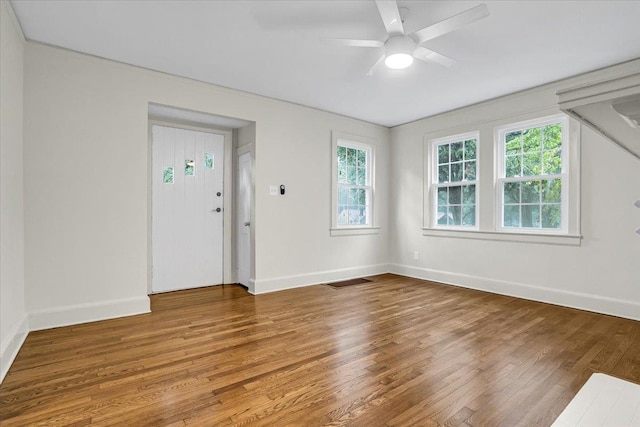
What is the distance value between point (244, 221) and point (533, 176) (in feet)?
12.4

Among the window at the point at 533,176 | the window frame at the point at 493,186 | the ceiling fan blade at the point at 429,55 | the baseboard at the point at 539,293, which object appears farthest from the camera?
the window at the point at 533,176

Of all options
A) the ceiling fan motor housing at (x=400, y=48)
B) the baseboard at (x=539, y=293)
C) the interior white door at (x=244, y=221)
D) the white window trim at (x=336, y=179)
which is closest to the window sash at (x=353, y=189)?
the white window trim at (x=336, y=179)

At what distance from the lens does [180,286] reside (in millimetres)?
4262

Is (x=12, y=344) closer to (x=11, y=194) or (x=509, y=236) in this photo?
(x=11, y=194)

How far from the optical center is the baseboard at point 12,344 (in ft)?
6.67

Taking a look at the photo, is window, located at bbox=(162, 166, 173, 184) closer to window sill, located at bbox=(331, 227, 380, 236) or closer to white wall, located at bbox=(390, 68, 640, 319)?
window sill, located at bbox=(331, 227, 380, 236)

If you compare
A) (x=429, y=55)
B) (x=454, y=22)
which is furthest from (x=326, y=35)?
(x=454, y=22)

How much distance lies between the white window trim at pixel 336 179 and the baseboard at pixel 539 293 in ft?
3.43

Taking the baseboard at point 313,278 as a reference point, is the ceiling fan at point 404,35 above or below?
above

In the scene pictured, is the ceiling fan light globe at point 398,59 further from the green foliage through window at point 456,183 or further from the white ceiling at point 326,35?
the green foliage through window at point 456,183

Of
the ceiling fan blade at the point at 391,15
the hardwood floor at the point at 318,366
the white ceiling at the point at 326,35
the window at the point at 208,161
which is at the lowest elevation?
the hardwood floor at the point at 318,366

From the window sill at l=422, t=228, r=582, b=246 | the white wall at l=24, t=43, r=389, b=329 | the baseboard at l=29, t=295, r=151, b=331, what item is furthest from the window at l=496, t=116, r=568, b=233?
the baseboard at l=29, t=295, r=151, b=331

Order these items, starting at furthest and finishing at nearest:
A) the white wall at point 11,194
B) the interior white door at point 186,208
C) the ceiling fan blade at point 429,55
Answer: the interior white door at point 186,208, the ceiling fan blade at point 429,55, the white wall at point 11,194

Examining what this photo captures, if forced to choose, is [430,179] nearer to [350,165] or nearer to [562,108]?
[350,165]
